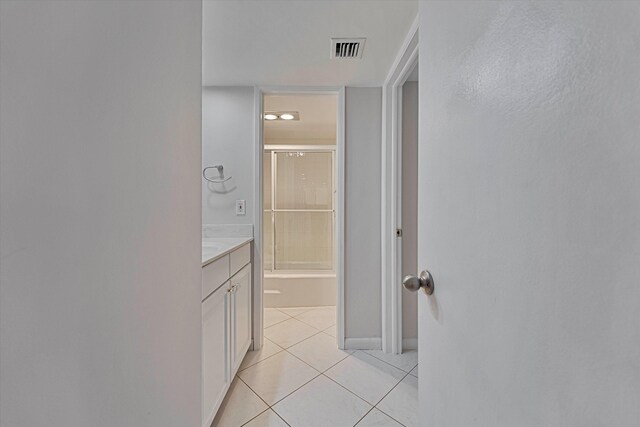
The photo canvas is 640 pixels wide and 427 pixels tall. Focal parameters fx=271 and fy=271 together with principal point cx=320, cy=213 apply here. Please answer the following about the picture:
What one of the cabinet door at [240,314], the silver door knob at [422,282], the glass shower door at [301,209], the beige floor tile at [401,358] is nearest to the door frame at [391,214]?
the beige floor tile at [401,358]

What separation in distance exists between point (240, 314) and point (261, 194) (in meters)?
0.89

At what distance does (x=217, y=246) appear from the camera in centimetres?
176

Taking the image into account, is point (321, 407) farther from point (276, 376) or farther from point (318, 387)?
point (276, 376)

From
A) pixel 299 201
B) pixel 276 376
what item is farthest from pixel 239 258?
pixel 299 201

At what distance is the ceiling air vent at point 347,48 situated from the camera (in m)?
1.58

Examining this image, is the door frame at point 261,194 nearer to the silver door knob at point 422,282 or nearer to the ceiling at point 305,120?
the ceiling at point 305,120

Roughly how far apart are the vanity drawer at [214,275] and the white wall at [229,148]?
725mm

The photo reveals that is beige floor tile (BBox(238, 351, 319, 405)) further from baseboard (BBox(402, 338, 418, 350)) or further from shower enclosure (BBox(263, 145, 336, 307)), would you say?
shower enclosure (BBox(263, 145, 336, 307))

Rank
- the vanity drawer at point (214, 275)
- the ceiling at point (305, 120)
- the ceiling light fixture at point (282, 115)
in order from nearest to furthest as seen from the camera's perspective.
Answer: the vanity drawer at point (214, 275) → the ceiling at point (305, 120) → the ceiling light fixture at point (282, 115)

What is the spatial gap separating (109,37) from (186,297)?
52cm

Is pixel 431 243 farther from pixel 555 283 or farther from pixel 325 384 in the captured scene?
pixel 325 384

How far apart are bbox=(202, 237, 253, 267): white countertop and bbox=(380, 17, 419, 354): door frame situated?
1048mm

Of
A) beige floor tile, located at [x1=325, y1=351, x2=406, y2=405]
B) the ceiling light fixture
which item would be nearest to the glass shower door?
the ceiling light fixture

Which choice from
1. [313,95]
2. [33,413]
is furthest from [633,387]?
[313,95]
